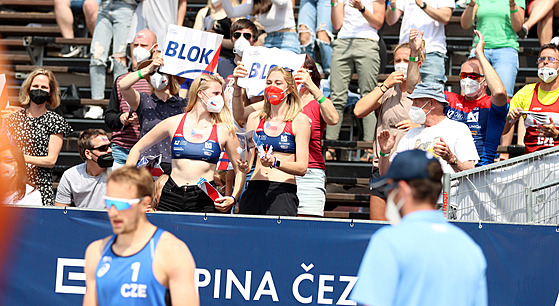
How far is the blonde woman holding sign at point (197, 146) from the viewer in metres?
6.50

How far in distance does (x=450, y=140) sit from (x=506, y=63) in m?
2.71

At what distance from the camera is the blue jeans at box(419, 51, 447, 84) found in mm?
8859

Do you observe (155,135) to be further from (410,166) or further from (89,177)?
(410,166)

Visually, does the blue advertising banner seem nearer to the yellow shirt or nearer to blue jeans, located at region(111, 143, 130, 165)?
blue jeans, located at region(111, 143, 130, 165)

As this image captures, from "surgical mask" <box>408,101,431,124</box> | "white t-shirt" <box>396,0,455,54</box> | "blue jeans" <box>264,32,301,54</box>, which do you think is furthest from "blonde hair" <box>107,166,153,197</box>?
"white t-shirt" <box>396,0,455,54</box>

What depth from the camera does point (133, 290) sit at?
4.09 meters

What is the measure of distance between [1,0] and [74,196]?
272 inches

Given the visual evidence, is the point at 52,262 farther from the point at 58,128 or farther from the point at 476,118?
the point at 476,118

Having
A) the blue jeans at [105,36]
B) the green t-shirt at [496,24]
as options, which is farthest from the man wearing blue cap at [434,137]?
the blue jeans at [105,36]

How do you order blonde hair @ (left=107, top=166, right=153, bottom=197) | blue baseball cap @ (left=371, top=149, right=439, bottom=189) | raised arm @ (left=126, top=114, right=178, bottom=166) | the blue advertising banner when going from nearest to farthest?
1. blue baseball cap @ (left=371, top=149, right=439, bottom=189)
2. blonde hair @ (left=107, top=166, right=153, bottom=197)
3. the blue advertising banner
4. raised arm @ (left=126, top=114, right=178, bottom=166)

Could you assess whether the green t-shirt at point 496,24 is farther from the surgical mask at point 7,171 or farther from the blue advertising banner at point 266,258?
the surgical mask at point 7,171

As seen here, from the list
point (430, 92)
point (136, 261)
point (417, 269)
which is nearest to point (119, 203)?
point (136, 261)

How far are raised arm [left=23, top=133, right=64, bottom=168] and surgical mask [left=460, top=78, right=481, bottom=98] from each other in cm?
403

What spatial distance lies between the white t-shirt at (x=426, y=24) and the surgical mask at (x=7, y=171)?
4.59 m
